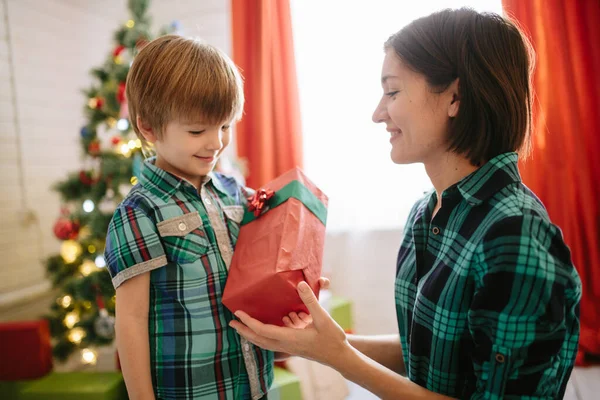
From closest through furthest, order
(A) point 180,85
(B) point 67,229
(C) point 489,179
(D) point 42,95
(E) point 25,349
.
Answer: (C) point 489,179
(A) point 180,85
(E) point 25,349
(B) point 67,229
(D) point 42,95

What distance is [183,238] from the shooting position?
0.94m

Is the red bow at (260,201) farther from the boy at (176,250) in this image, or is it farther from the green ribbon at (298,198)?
the boy at (176,250)

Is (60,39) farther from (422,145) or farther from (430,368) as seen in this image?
(430,368)

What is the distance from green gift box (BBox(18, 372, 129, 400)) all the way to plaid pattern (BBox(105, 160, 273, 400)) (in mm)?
867

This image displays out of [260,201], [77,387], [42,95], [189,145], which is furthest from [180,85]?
[42,95]

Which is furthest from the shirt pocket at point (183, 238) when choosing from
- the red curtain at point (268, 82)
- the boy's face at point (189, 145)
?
the red curtain at point (268, 82)

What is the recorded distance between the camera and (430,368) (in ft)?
2.72

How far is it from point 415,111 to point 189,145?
1.71 ft

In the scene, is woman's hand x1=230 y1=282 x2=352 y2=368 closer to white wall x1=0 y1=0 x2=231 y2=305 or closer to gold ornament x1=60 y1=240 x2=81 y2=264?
gold ornament x1=60 y1=240 x2=81 y2=264

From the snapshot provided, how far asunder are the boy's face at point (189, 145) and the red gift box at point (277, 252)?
159mm

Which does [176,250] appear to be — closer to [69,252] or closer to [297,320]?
[297,320]

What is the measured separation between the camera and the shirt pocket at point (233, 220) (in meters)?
1.05

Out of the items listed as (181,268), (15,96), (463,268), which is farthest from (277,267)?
(15,96)

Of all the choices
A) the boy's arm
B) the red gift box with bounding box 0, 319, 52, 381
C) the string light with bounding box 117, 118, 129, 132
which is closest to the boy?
the boy's arm
